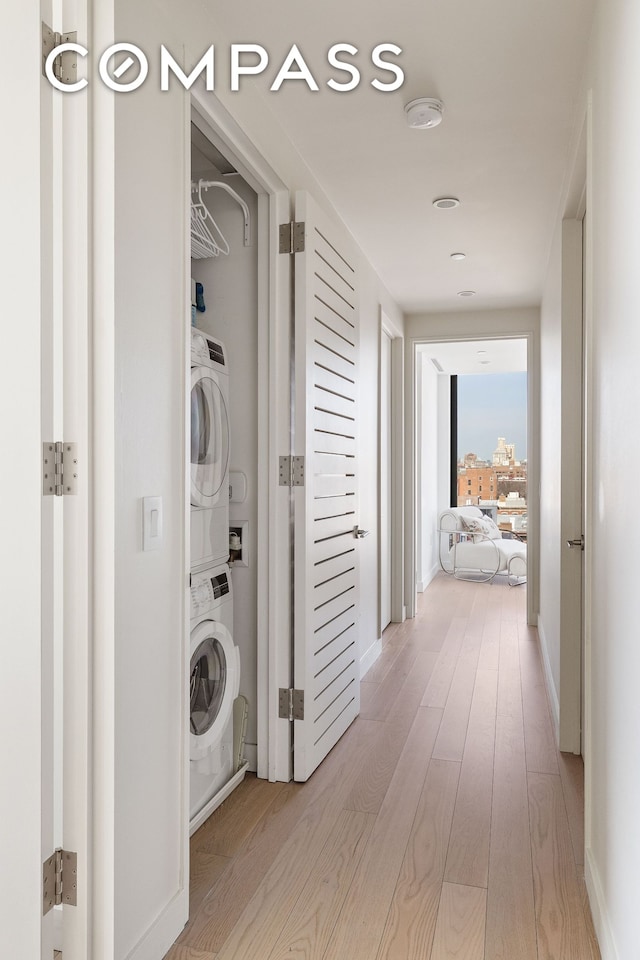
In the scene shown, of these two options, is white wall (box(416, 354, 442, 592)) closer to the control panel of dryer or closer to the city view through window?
the city view through window

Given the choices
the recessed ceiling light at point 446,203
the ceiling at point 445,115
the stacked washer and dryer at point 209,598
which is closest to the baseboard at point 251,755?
the stacked washer and dryer at point 209,598

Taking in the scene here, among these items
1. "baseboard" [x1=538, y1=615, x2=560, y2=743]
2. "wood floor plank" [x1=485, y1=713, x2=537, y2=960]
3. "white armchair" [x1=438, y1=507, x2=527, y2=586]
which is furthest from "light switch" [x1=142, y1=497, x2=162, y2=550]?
"white armchair" [x1=438, y1=507, x2=527, y2=586]

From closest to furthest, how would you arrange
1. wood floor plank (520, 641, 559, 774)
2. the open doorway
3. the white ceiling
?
wood floor plank (520, 641, 559, 774)
the white ceiling
the open doorway

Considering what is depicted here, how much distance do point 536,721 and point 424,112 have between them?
8.91 ft

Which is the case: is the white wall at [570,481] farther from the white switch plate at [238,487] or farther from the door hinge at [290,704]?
the white switch plate at [238,487]

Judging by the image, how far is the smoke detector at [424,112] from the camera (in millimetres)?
2392

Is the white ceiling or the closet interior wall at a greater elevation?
the white ceiling

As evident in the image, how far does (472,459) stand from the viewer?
385 inches

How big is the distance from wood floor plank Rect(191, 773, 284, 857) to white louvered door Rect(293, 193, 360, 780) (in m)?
0.16

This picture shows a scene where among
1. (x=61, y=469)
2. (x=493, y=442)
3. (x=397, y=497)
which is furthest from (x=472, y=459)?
(x=61, y=469)

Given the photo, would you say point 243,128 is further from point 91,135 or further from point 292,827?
point 292,827

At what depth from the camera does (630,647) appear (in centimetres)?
139

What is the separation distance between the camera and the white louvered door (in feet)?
8.59

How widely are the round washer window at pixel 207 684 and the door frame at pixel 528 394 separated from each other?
3.31 metres
